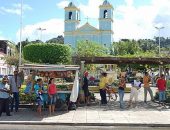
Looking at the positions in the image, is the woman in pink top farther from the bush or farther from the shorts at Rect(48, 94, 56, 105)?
the bush

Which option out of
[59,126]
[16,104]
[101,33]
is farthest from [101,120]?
[101,33]

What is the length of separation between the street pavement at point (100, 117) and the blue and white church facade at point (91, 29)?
288 feet

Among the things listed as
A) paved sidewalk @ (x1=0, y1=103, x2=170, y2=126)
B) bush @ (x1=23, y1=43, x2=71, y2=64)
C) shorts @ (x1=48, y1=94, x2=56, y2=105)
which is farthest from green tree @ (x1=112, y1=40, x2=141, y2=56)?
shorts @ (x1=48, y1=94, x2=56, y2=105)

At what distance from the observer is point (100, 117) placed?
19.5 metres

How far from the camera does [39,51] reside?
68.1 metres

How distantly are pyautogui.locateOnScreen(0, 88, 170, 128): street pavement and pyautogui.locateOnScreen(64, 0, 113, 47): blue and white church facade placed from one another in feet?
288

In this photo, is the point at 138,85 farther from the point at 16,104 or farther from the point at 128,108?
the point at 16,104

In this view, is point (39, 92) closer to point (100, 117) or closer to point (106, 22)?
point (100, 117)

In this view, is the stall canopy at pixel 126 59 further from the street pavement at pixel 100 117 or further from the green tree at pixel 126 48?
the green tree at pixel 126 48

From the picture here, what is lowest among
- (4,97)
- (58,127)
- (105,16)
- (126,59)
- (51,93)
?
(58,127)

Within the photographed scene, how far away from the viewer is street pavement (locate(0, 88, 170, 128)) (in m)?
17.7

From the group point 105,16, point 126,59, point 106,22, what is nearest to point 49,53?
point 126,59

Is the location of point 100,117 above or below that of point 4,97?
below

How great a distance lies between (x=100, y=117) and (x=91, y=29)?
3644 inches
